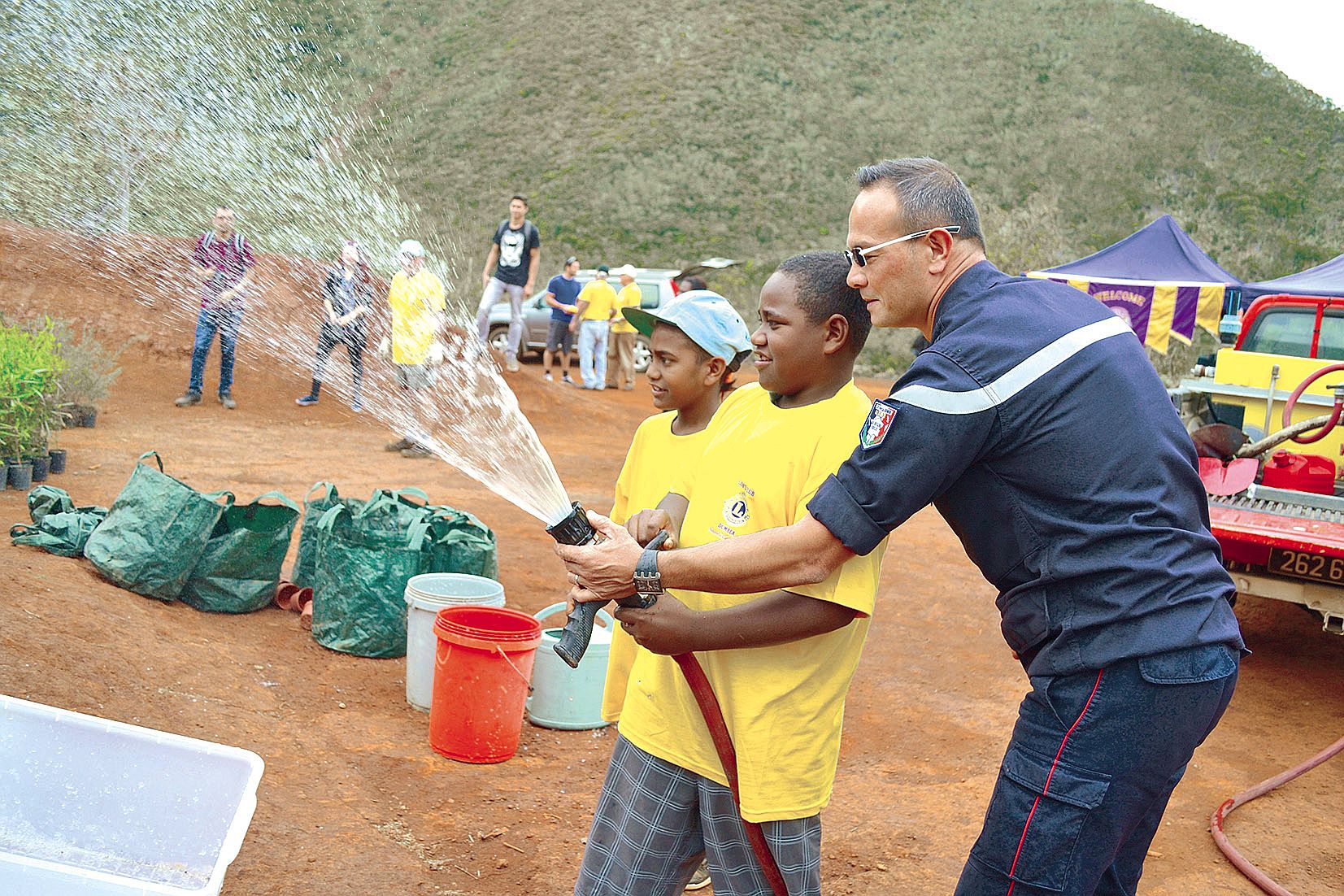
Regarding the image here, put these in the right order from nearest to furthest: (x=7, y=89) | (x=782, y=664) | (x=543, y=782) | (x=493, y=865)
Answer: (x=782, y=664) → (x=493, y=865) → (x=543, y=782) → (x=7, y=89)

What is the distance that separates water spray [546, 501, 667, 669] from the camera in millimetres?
2355

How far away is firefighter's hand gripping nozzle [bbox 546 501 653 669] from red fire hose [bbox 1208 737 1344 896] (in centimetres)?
310

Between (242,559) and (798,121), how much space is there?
4832cm

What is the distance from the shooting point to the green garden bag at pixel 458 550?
576 centimetres

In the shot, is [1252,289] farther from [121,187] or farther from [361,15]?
[361,15]

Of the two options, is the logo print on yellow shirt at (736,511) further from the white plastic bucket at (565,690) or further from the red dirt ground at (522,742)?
the white plastic bucket at (565,690)

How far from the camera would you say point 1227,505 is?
6.89 metres

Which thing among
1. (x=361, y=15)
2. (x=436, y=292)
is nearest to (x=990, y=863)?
(x=436, y=292)

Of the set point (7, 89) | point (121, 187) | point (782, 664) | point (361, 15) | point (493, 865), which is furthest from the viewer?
point (361, 15)

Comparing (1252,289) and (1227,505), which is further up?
(1252,289)

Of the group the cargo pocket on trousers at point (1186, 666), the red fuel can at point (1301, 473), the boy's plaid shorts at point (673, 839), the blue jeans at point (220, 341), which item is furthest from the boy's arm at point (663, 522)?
the blue jeans at point (220, 341)

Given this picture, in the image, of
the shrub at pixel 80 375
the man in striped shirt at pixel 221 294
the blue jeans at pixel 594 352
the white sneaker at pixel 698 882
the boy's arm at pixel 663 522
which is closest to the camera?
the boy's arm at pixel 663 522

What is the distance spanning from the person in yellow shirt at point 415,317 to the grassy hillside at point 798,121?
26.9m

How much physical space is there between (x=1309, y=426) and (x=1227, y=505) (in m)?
1.55
